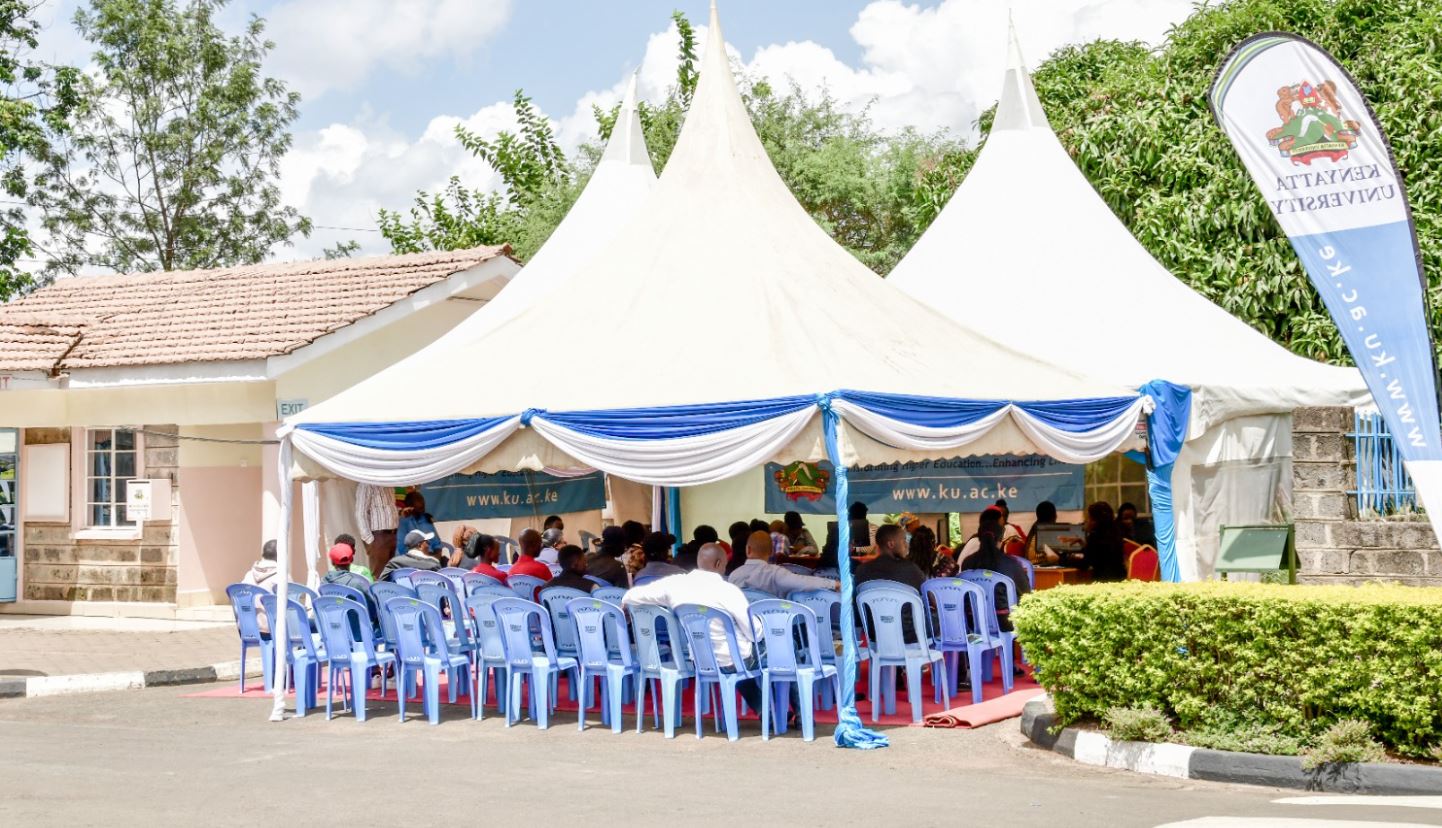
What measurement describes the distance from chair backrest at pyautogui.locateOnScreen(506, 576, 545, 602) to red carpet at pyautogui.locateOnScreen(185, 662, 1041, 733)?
2.64 feet

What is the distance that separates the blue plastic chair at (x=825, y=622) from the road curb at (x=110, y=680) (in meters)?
6.00

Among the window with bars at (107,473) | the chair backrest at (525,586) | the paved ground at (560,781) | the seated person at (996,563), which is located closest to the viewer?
the paved ground at (560,781)

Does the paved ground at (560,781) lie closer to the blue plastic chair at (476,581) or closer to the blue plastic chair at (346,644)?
the blue plastic chair at (346,644)

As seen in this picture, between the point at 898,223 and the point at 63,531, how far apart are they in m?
19.3

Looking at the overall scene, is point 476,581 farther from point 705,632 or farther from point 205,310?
point 205,310

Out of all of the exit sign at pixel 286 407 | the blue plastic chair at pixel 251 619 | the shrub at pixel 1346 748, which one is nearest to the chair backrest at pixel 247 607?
the blue plastic chair at pixel 251 619

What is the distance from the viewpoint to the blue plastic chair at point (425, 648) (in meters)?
12.2

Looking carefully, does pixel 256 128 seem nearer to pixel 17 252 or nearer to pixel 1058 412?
pixel 17 252

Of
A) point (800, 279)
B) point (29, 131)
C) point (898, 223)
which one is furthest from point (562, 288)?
point (898, 223)

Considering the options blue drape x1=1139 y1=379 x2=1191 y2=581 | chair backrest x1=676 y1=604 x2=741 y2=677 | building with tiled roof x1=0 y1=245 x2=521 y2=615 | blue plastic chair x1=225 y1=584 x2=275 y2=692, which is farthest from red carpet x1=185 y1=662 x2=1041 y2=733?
building with tiled roof x1=0 y1=245 x2=521 y2=615

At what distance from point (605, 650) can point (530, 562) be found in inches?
101

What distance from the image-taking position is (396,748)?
10688mm

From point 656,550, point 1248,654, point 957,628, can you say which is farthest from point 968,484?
point 1248,654

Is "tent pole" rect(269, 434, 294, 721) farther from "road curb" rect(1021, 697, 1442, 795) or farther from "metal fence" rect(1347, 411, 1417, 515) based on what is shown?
"metal fence" rect(1347, 411, 1417, 515)
